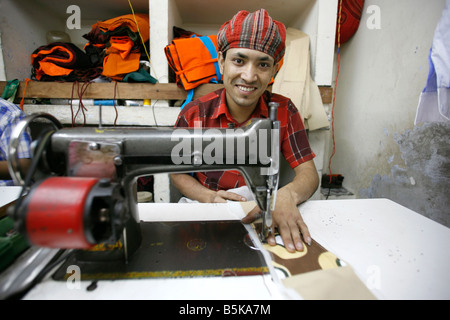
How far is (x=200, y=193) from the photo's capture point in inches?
47.4

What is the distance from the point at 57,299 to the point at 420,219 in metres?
1.22

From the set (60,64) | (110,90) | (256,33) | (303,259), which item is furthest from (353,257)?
(60,64)

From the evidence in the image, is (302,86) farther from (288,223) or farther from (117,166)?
(117,166)

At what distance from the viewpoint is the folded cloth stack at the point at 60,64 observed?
195 centimetres

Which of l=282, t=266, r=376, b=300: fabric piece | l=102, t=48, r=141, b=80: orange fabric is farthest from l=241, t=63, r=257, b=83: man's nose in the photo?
l=102, t=48, r=141, b=80: orange fabric

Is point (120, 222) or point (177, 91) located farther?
point (177, 91)

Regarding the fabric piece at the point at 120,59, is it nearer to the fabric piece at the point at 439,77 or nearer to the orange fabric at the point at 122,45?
the orange fabric at the point at 122,45

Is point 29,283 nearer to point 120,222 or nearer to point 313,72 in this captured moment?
point 120,222

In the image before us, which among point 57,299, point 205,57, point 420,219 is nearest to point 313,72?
point 205,57

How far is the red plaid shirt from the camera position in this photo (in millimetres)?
1431

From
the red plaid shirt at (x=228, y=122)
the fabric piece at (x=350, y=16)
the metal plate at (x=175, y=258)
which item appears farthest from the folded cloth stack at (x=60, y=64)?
the fabric piece at (x=350, y=16)

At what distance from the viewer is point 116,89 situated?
1929mm

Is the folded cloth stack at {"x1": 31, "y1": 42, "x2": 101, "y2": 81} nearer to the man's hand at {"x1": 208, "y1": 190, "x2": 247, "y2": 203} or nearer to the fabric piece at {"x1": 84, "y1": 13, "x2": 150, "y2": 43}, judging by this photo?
the fabric piece at {"x1": 84, "y1": 13, "x2": 150, "y2": 43}

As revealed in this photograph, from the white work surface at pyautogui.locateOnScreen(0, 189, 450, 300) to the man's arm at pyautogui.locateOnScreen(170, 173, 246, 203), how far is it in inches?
1.8
